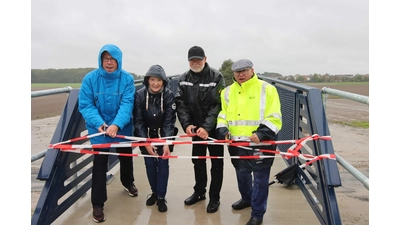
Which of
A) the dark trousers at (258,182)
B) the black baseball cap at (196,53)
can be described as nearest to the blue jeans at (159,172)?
the dark trousers at (258,182)

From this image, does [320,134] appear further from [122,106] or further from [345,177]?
[345,177]

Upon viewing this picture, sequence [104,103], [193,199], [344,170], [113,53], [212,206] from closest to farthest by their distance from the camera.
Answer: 1. [113,53]
2. [104,103]
3. [212,206]
4. [193,199]
5. [344,170]

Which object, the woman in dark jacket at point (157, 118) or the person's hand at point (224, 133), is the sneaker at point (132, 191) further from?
the person's hand at point (224, 133)

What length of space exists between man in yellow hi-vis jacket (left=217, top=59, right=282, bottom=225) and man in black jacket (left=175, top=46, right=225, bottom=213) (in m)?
0.16

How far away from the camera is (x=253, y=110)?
9.19 feet

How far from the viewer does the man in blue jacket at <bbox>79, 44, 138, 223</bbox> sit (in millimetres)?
2908

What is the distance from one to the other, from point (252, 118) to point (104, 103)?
1365 mm

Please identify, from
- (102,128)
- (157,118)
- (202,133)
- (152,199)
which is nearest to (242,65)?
(202,133)

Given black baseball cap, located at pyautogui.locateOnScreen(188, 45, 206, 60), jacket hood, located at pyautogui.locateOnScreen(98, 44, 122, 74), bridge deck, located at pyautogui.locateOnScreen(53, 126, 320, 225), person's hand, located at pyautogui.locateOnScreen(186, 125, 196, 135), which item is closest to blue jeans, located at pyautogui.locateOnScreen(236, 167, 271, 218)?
bridge deck, located at pyautogui.locateOnScreen(53, 126, 320, 225)

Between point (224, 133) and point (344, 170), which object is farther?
point (344, 170)

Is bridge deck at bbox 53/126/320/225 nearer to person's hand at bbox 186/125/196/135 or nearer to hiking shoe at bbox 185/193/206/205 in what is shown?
hiking shoe at bbox 185/193/206/205

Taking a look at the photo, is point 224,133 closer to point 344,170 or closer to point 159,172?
point 159,172

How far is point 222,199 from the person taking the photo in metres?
3.59

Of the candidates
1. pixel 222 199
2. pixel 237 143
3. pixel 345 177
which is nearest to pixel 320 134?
pixel 237 143
